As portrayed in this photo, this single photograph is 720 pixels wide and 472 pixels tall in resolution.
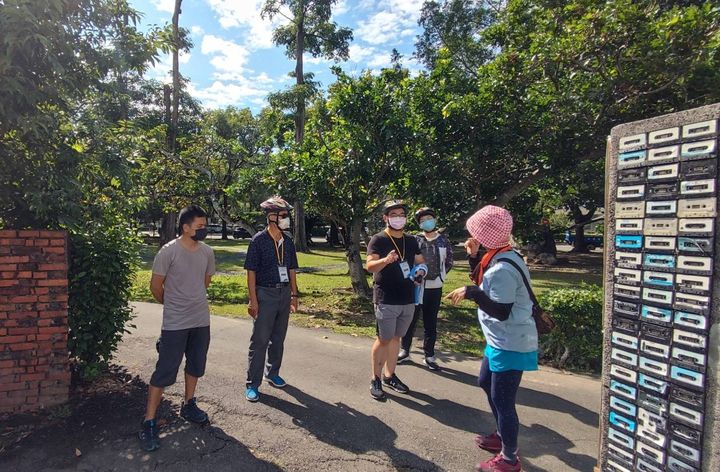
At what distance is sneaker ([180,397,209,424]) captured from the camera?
344 centimetres

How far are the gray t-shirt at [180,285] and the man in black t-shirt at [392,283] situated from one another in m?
1.50

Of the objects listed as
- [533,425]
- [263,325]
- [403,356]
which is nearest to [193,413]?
[263,325]

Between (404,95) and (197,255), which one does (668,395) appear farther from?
(404,95)

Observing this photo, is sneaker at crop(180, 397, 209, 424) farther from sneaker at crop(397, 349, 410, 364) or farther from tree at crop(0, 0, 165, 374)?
sneaker at crop(397, 349, 410, 364)

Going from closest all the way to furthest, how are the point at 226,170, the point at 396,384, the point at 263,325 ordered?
the point at 263,325 → the point at 396,384 → the point at 226,170

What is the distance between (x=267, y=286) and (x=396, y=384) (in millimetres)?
1591

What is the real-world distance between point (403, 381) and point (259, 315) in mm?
1682

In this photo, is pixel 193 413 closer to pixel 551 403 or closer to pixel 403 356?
pixel 403 356

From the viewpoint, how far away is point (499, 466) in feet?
9.30

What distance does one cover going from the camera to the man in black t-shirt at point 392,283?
391cm

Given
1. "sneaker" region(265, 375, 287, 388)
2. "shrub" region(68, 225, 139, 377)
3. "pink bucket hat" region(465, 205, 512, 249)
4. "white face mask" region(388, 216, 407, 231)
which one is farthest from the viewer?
"sneaker" region(265, 375, 287, 388)

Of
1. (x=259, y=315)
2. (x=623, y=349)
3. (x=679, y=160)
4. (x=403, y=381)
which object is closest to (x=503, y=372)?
(x=623, y=349)

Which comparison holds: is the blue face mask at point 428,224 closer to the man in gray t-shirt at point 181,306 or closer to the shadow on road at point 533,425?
the shadow on road at point 533,425

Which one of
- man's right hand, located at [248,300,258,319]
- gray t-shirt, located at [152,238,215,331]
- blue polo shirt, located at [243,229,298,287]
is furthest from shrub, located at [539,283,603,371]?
gray t-shirt, located at [152,238,215,331]
